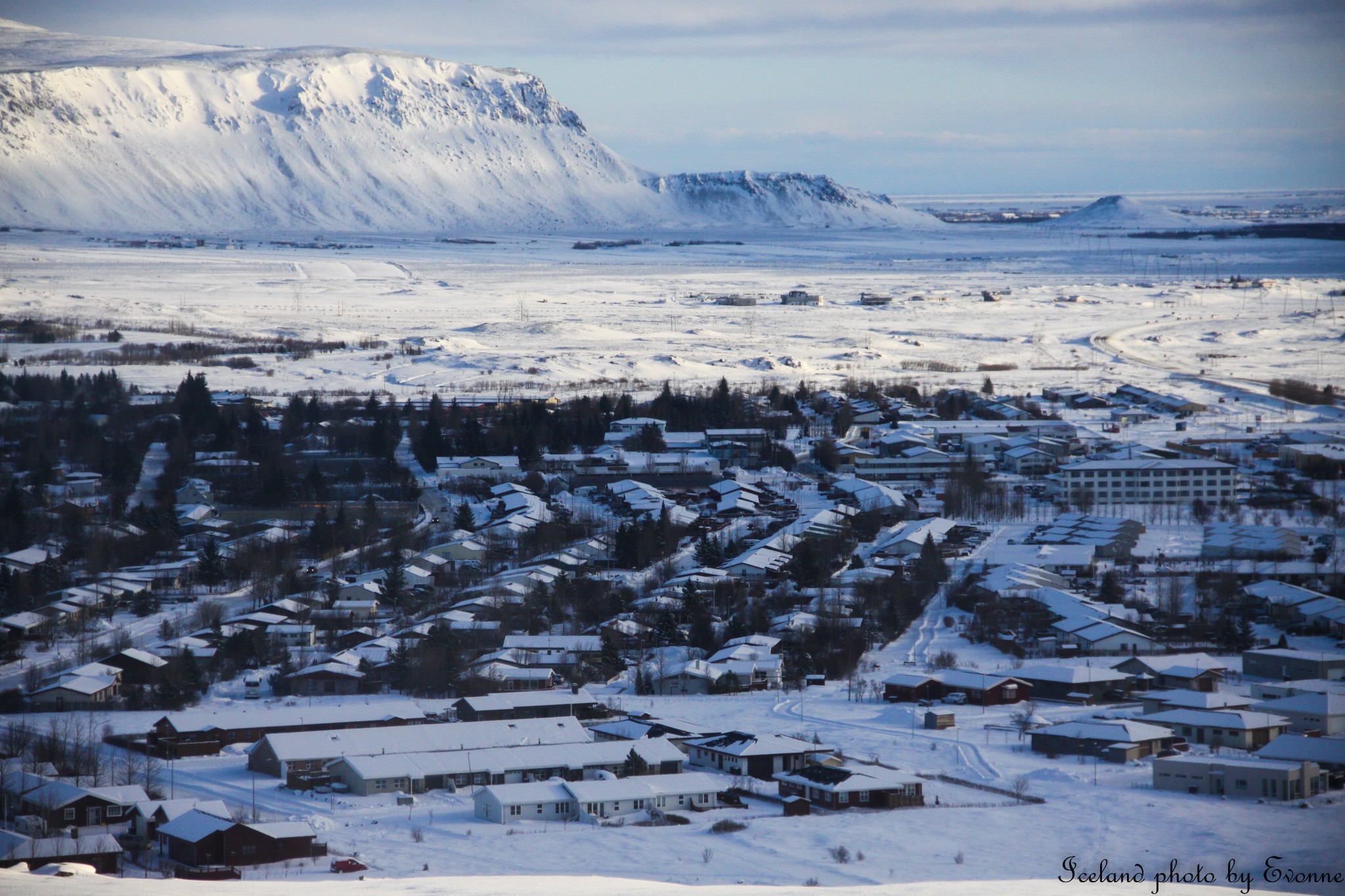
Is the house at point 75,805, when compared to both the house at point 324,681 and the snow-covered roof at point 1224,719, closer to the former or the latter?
the house at point 324,681

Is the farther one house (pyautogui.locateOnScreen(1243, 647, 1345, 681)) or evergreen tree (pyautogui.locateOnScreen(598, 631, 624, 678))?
evergreen tree (pyautogui.locateOnScreen(598, 631, 624, 678))

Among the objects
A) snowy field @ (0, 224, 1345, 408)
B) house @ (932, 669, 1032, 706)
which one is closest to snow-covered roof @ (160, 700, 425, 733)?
house @ (932, 669, 1032, 706)

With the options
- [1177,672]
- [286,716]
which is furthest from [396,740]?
[1177,672]

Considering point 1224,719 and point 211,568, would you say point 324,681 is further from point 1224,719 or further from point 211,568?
point 1224,719

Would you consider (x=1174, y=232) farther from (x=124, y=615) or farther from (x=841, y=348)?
(x=124, y=615)

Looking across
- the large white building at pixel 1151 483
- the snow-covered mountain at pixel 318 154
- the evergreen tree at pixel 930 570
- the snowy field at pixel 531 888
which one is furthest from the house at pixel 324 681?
the snow-covered mountain at pixel 318 154

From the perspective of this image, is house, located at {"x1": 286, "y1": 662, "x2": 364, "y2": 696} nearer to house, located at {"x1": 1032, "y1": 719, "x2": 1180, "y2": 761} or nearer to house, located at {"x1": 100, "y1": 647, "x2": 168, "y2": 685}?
house, located at {"x1": 100, "y1": 647, "x2": 168, "y2": 685}
